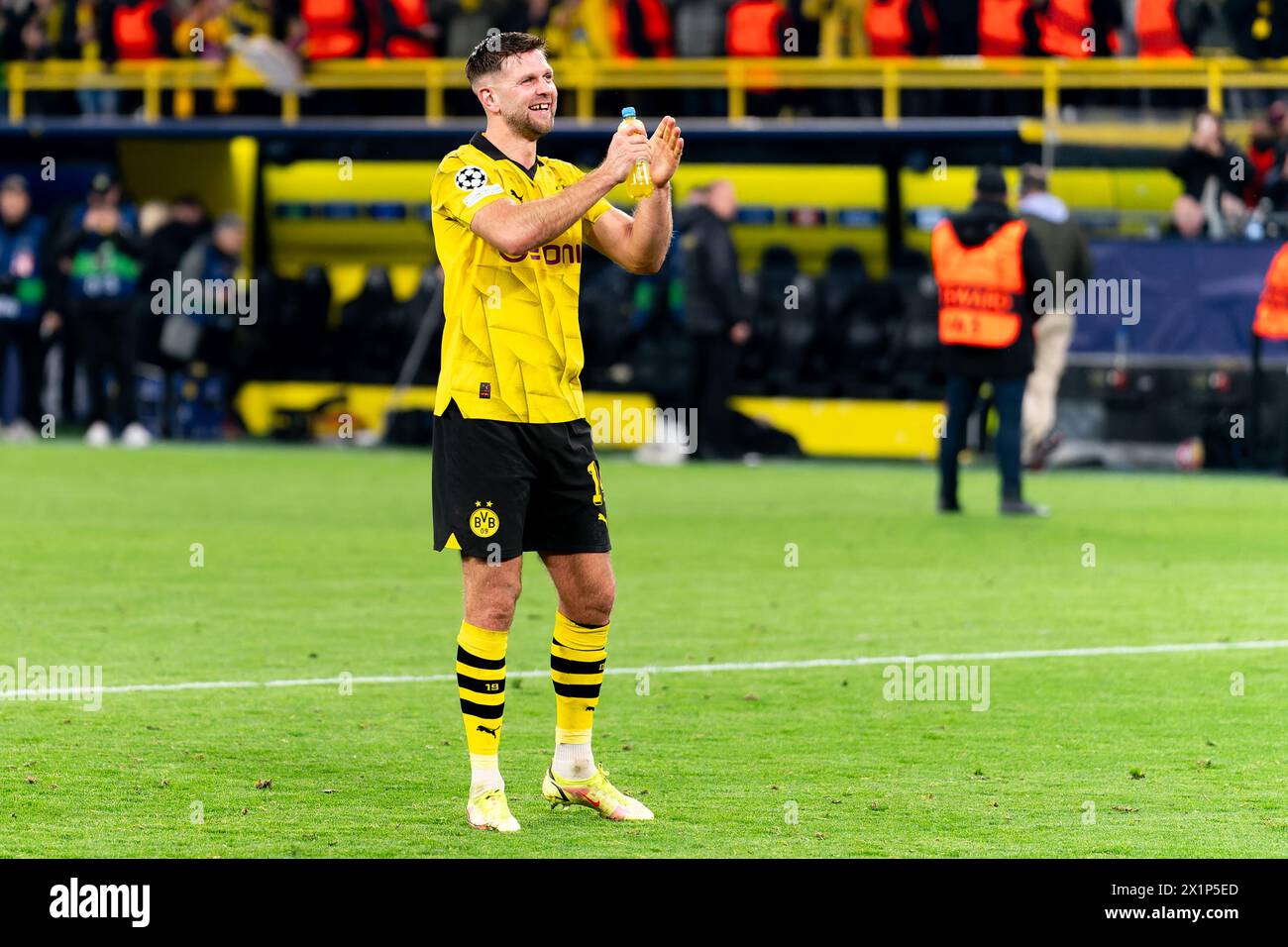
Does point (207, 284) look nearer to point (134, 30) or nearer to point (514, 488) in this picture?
point (134, 30)

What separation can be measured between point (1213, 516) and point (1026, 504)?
128 centimetres

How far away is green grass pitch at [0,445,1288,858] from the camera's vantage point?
682cm

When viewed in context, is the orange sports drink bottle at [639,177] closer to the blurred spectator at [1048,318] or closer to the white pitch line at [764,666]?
the white pitch line at [764,666]

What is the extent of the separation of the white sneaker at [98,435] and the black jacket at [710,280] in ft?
18.3

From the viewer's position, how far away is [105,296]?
2320cm

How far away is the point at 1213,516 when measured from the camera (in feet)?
54.3

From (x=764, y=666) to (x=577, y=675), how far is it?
9.53ft

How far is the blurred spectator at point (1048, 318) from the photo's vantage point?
57.8 ft

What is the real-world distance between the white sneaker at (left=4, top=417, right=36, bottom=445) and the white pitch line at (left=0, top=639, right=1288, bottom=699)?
14213 mm

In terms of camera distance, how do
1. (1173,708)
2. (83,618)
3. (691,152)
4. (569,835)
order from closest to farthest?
(569,835)
(1173,708)
(83,618)
(691,152)

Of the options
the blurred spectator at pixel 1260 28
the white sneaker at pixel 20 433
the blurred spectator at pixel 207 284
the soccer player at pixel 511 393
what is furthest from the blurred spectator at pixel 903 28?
the soccer player at pixel 511 393

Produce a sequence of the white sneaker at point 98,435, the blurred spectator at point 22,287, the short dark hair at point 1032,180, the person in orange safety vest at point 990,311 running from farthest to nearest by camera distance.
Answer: the blurred spectator at point 22,287
the white sneaker at point 98,435
the short dark hair at point 1032,180
the person in orange safety vest at point 990,311
